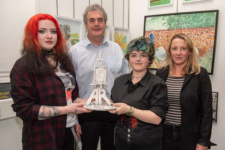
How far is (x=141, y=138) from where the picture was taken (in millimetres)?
1251

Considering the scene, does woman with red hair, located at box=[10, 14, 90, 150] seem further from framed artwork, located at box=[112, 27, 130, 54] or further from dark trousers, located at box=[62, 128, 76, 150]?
framed artwork, located at box=[112, 27, 130, 54]

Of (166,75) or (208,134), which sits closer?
(208,134)

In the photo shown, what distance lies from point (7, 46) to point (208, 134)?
1.82m

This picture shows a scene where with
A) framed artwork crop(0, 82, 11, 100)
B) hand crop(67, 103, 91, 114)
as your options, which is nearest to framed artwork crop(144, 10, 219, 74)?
hand crop(67, 103, 91, 114)

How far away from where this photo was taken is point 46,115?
47.0 inches

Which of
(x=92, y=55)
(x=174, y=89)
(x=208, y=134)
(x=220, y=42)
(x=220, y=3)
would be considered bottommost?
(x=208, y=134)

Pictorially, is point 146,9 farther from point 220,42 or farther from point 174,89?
point 174,89

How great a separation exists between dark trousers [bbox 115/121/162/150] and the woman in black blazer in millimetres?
278

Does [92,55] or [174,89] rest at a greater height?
[92,55]

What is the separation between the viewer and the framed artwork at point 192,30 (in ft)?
7.38

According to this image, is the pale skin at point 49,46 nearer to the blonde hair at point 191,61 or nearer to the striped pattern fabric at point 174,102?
the striped pattern fabric at point 174,102

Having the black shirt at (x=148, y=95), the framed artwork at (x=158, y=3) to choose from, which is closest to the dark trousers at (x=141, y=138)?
the black shirt at (x=148, y=95)

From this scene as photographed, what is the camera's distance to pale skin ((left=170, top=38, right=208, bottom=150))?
5.18 ft

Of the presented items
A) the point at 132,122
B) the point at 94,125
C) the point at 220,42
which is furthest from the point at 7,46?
the point at 220,42
